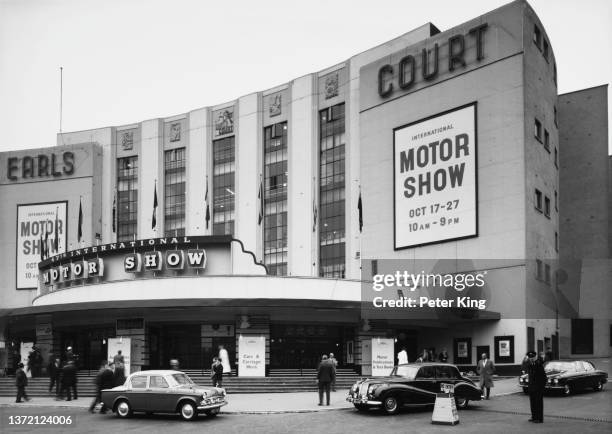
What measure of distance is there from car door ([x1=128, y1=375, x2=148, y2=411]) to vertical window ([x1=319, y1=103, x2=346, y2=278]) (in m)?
44.5

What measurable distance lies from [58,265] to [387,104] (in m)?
28.3

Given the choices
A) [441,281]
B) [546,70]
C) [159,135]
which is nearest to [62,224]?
[159,135]

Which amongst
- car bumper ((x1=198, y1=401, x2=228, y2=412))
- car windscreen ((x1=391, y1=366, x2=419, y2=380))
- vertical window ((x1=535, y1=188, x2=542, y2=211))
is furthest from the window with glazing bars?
car windscreen ((x1=391, y1=366, x2=419, y2=380))

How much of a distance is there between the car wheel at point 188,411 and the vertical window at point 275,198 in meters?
49.5

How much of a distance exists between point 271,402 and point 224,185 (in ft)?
176

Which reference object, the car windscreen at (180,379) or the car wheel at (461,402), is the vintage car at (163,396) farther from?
the car wheel at (461,402)

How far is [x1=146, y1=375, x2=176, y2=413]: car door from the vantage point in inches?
968

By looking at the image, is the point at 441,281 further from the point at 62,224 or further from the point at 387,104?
the point at 62,224

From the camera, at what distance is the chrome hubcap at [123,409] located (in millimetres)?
25062

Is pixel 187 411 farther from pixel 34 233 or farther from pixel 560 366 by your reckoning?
pixel 34 233

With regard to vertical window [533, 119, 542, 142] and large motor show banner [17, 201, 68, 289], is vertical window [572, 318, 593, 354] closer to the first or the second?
vertical window [533, 119, 542, 142]

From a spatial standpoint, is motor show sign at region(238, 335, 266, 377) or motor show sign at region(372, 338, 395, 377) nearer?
motor show sign at region(238, 335, 266, 377)

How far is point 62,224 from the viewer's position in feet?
275

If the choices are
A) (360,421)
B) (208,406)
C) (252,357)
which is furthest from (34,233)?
(360,421)
